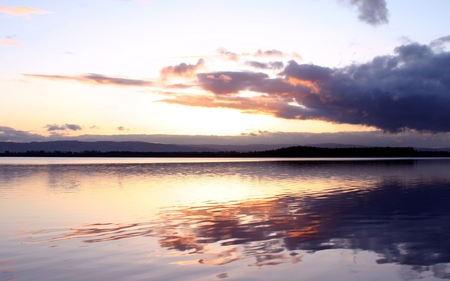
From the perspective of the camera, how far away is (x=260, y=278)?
9.41 metres

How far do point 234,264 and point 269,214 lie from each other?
27.7ft

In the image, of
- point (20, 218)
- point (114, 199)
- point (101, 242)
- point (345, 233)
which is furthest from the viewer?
point (114, 199)

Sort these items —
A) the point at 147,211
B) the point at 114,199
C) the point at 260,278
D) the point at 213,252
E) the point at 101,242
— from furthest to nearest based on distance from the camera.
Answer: the point at 114,199 < the point at 147,211 < the point at 101,242 < the point at 213,252 < the point at 260,278

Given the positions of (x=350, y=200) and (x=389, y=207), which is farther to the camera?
(x=350, y=200)

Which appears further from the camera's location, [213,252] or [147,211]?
[147,211]

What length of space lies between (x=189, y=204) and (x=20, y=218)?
8.30 metres

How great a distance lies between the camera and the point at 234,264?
10461 millimetres

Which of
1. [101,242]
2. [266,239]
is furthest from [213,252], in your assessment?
[101,242]

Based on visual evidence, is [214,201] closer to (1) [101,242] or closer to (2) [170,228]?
(2) [170,228]

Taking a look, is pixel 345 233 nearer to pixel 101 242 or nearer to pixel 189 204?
pixel 101 242

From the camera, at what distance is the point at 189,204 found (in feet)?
74.1

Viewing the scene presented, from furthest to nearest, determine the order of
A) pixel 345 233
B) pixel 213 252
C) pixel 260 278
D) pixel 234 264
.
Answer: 1. pixel 345 233
2. pixel 213 252
3. pixel 234 264
4. pixel 260 278

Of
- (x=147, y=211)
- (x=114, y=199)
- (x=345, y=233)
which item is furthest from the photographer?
(x=114, y=199)

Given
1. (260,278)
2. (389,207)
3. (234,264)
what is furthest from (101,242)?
(389,207)
